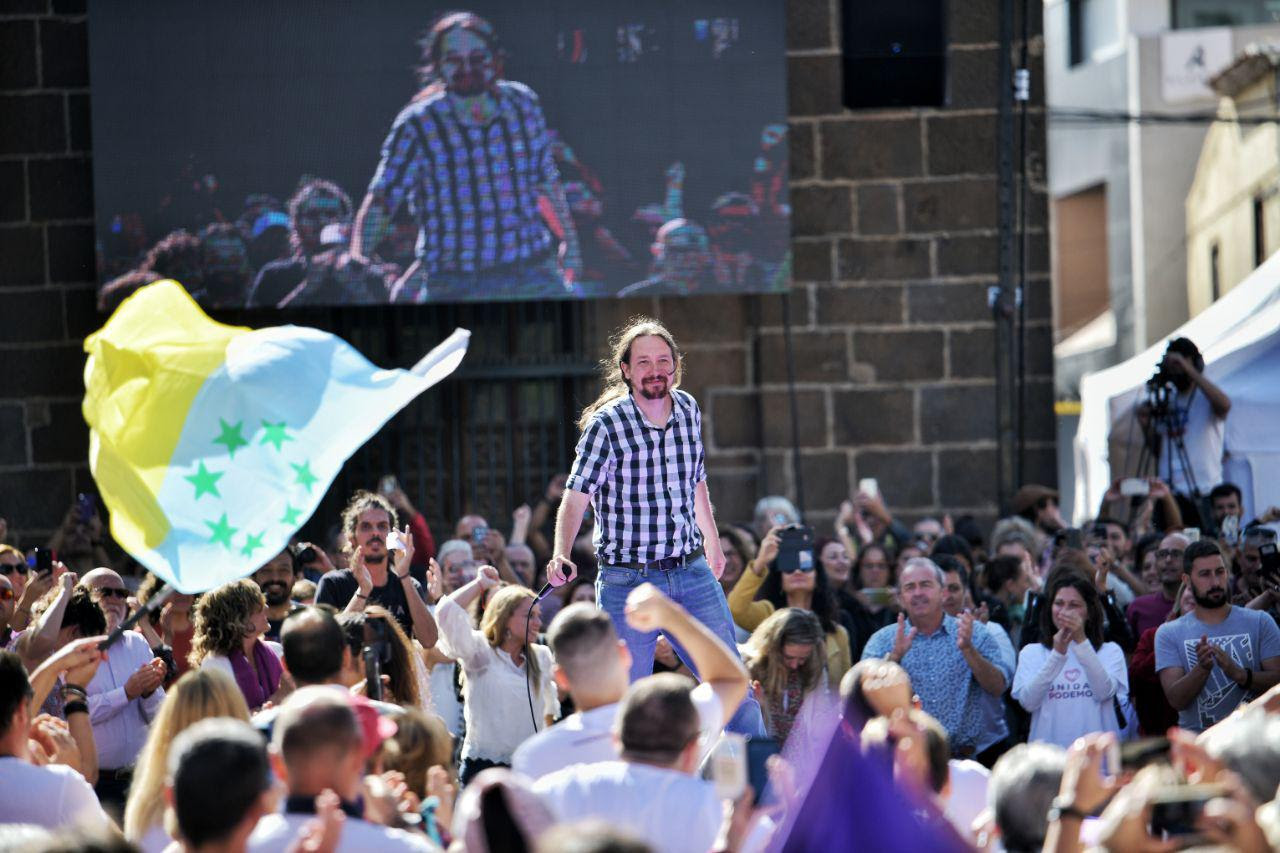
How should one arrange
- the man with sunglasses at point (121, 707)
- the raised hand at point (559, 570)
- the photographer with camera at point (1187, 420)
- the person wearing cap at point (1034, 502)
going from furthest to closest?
the person wearing cap at point (1034, 502) < the photographer with camera at point (1187, 420) < the man with sunglasses at point (121, 707) < the raised hand at point (559, 570)

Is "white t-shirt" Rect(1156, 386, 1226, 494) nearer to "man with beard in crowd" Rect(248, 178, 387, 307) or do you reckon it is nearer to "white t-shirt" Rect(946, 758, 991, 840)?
"man with beard in crowd" Rect(248, 178, 387, 307)

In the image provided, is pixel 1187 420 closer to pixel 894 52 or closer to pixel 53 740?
pixel 894 52

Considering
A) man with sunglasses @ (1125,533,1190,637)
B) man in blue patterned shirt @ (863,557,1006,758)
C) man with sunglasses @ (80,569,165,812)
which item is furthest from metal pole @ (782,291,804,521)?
man with sunglasses @ (80,569,165,812)

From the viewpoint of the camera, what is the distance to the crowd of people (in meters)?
4.05

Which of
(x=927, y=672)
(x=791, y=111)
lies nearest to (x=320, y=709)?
(x=927, y=672)

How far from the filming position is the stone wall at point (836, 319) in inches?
535

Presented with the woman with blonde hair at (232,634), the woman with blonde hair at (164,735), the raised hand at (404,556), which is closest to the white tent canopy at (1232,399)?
the raised hand at (404,556)

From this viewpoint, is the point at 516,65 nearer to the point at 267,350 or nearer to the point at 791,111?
the point at 791,111

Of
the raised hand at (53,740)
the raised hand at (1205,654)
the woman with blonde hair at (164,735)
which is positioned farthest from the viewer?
the raised hand at (1205,654)

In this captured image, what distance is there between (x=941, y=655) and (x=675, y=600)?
1.51m

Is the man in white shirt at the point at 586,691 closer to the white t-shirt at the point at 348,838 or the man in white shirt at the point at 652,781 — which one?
the man in white shirt at the point at 652,781

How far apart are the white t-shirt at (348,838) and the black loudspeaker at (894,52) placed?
10585mm

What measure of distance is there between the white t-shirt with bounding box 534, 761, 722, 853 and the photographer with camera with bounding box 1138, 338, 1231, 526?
24.8ft

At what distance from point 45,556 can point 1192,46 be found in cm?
2674
